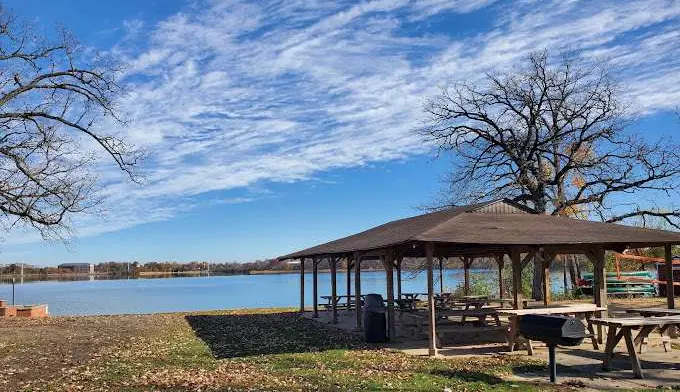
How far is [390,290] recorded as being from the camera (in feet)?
43.2

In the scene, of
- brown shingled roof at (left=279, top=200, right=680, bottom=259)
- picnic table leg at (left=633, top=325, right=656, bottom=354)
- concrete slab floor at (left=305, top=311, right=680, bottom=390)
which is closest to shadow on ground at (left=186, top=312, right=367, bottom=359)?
concrete slab floor at (left=305, top=311, right=680, bottom=390)

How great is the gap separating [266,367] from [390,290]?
13.1ft

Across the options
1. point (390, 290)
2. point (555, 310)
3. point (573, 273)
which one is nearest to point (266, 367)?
point (390, 290)

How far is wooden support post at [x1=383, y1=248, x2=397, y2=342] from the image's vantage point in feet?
43.2

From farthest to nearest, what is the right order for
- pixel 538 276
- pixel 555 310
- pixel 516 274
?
pixel 538 276
pixel 516 274
pixel 555 310

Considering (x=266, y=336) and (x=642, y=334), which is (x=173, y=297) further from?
(x=642, y=334)

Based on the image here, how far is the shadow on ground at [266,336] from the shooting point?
12422 millimetres

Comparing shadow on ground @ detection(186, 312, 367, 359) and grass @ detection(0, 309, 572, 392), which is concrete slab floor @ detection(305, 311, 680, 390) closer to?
grass @ detection(0, 309, 572, 392)

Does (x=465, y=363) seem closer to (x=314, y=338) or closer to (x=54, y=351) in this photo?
(x=314, y=338)

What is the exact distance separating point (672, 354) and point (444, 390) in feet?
17.4

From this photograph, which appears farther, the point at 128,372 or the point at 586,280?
the point at 586,280

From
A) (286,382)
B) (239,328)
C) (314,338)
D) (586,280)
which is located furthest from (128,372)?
(586,280)

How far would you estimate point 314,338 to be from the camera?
46.6 ft

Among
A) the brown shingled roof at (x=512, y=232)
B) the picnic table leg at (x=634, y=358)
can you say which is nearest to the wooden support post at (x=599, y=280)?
the brown shingled roof at (x=512, y=232)
